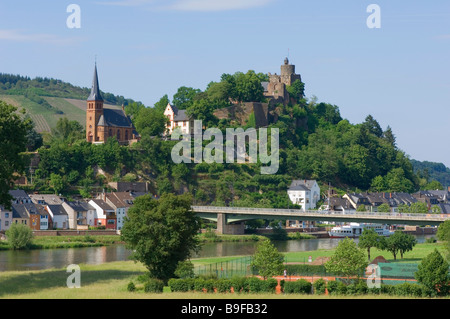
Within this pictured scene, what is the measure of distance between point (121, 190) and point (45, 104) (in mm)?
100106

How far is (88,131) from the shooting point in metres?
113

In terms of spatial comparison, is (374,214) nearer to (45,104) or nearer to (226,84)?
(226,84)

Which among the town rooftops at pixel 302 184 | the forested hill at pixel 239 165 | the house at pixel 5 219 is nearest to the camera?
the house at pixel 5 219

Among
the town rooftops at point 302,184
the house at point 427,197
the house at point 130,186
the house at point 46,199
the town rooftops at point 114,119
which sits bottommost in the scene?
the house at point 46,199

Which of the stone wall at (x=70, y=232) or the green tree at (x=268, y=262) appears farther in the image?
the stone wall at (x=70, y=232)

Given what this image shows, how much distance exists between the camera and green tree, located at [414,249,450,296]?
129 feet

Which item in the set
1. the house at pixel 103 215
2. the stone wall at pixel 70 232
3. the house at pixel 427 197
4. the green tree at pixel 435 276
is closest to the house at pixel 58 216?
the stone wall at pixel 70 232

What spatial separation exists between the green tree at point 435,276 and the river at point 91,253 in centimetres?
1928

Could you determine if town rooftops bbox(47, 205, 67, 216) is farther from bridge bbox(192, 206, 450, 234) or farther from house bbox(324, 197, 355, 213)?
house bbox(324, 197, 355, 213)

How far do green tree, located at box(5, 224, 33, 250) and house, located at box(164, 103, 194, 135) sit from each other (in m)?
46.4

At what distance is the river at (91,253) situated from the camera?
Result: 60.3 m

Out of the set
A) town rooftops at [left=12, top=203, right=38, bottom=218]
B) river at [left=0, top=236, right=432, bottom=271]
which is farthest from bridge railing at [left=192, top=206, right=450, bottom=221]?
town rooftops at [left=12, top=203, right=38, bottom=218]

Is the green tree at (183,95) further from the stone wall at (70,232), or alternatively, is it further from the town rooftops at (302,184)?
the stone wall at (70,232)
